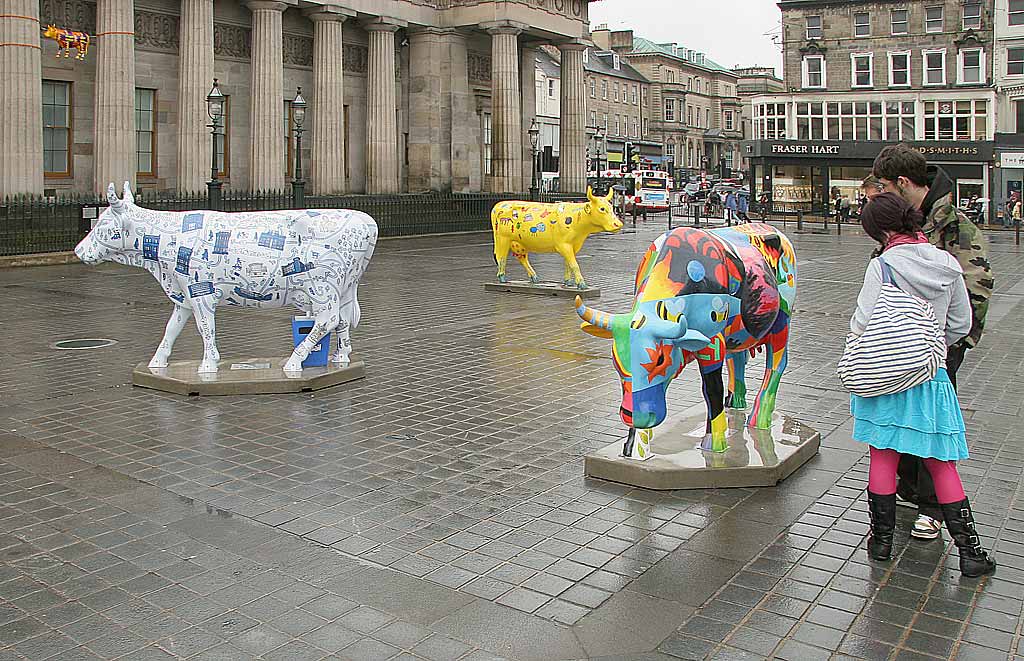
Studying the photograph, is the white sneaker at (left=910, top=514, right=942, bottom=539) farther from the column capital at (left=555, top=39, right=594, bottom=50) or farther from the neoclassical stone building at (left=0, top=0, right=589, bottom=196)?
the column capital at (left=555, top=39, right=594, bottom=50)

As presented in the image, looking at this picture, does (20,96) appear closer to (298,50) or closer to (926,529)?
(298,50)

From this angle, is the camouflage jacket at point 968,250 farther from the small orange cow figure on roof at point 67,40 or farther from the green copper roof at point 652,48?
the green copper roof at point 652,48

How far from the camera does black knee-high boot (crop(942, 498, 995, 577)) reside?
568 cm

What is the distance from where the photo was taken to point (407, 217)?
3528 centimetres

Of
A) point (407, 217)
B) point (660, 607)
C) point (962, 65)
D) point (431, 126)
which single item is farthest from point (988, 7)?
point (660, 607)

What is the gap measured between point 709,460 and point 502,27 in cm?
3440

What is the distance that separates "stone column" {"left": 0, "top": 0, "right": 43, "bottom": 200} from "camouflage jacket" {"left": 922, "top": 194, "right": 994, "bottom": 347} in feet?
81.7

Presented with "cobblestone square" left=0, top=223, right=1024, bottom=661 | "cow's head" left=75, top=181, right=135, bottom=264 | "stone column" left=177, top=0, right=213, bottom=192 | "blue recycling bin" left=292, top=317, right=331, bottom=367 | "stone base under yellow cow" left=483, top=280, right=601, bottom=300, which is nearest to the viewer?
"cobblestone square" left=0, top=223, right=1024, bottom=661

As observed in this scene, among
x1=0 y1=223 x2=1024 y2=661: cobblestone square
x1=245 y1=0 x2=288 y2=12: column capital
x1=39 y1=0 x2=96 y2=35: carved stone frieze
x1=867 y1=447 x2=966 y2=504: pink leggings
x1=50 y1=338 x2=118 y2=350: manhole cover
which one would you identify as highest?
x1=245 y1=0 x2=288 y2=12: column capital

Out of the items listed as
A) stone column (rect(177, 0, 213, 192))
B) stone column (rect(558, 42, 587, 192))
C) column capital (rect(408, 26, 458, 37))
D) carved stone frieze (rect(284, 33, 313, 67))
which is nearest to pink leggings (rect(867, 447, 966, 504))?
stone column (rect(177, 0, 213, 192))

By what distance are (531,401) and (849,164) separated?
1951 inches

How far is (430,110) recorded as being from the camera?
40188mm

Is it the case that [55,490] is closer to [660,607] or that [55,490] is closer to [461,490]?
[461,490]

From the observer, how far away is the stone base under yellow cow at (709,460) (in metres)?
7.19
